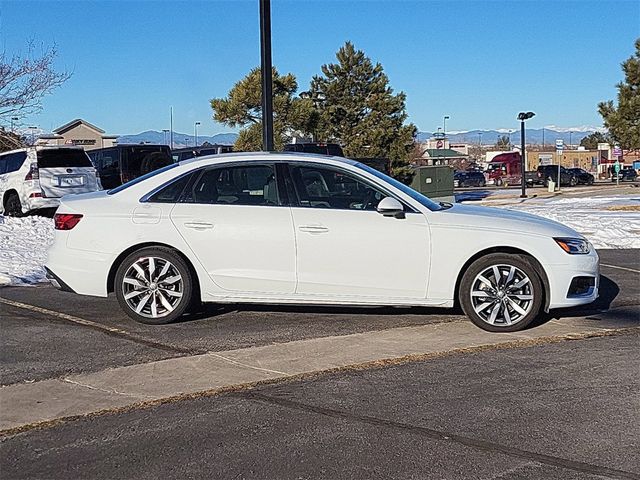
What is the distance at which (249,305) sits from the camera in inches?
325

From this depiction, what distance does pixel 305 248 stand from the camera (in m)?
7.19

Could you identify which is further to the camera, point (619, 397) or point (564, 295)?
point (564, 295)

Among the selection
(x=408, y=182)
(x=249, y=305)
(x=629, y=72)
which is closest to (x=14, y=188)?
(x=249, y=305)

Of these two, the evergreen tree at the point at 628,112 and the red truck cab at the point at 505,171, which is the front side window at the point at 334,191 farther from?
the red truck cab at the point at 505,171

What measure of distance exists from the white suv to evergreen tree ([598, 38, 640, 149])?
16.7m

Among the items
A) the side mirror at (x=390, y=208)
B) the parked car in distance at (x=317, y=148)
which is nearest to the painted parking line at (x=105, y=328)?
the side mirror at (x=390, y=208)

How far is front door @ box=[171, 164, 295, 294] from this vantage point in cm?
721

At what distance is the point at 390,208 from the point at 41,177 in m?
11.4

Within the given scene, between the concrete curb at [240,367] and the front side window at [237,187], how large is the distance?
1.44 meters

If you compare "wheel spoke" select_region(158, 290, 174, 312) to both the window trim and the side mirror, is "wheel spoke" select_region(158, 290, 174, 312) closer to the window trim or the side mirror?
the window trim

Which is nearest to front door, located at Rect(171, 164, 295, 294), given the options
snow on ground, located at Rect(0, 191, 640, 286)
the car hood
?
the car hood

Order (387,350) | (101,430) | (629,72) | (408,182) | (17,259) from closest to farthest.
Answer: (101,430), (387,350), (17,259), (629,72), (408,182)

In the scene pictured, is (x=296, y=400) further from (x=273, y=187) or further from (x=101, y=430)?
(x=273, y=187)

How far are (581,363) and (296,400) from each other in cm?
223
